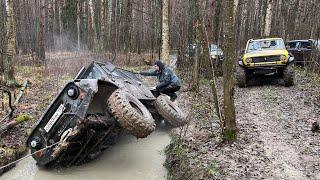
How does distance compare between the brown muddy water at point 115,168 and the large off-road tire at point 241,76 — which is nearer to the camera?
the brown muddy water at point 115,168

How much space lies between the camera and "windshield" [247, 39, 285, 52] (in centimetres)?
1329

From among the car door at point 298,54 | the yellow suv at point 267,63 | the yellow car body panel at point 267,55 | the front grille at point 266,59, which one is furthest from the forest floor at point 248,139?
the car door at point 298,54

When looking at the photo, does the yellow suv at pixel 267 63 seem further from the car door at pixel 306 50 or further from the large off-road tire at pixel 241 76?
the car door at pixel 306 50

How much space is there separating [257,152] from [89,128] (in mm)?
2790

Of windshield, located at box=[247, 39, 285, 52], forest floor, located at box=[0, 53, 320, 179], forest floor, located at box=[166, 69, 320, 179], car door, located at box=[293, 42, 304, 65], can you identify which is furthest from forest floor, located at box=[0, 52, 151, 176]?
car door, located at box=[293, 42, 304, 65]

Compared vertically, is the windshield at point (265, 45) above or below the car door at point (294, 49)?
above

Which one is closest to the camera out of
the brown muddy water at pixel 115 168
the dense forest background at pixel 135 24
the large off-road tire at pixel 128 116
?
the large off-road tire at pixel 128 116

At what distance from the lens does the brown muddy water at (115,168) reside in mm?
6324

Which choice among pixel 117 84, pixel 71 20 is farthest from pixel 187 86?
pixel 71 20

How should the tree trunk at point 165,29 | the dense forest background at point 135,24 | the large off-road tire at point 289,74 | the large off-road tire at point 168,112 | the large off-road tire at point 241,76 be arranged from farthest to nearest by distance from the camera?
the dense forest background at point 135,24 < the tree trunk at point 165,29 < the large off-road tire at point 241,76 < the large off-road tire at point 289,74 < the large off-road tire at point 168,112

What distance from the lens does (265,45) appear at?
1343 cm

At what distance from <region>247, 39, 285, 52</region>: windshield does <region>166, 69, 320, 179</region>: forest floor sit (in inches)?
111

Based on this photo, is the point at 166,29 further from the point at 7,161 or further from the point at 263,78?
the point at 7,161

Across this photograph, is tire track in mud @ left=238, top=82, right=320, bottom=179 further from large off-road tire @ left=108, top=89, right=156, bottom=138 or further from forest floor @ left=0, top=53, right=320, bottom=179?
large off-road tire @ left=108, top=89, right=156, bottom=138
